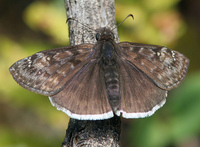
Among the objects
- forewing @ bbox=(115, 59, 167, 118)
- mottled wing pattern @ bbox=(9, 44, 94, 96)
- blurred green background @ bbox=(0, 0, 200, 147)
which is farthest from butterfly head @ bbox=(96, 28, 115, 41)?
blurred green background @ bbox=(0, 0, 200, 147)

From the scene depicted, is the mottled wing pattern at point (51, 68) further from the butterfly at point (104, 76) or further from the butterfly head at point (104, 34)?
the butterfly head at point (104, 34)

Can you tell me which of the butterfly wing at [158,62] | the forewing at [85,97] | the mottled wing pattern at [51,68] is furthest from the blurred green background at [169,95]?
the forewing at [85,97]

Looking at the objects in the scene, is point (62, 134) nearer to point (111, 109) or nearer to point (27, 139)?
point (27, 139)

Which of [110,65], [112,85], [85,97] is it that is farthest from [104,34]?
[85,97]

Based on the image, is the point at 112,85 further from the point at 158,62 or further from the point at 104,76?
the point at 158,62

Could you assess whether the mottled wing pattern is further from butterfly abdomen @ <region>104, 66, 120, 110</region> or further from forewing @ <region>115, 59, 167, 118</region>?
forewing @ <region>115, 59, 167, 118</region>

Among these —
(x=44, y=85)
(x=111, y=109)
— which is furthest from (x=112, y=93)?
(x=44, y=85)

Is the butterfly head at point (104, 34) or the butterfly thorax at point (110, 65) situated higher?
the butterfly head at point (104, 34)
